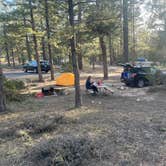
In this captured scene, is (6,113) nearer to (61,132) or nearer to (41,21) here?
(61,132)

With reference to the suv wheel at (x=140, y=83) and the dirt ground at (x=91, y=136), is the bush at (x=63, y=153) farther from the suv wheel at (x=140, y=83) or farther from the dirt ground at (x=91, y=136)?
the suv wheel at (x=140, y=83)

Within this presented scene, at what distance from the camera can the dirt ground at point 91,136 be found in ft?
14.3

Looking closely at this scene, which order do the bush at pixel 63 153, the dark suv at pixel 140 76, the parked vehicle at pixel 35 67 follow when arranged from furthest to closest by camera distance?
the parked vehicle at pixel 35 67
the dark suv at pixel 140 76
the bush at pixel 63 153

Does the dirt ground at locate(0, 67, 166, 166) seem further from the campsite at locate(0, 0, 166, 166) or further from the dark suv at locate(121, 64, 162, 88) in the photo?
the dark suv at locate(121, 64, 162, 88)

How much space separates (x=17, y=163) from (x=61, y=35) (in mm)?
5111

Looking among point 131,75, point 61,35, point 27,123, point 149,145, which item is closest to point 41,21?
point 131,75

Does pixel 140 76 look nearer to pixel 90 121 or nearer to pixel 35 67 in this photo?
pixel 90 121

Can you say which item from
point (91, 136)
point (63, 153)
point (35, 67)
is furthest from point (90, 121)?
point (35, 67)

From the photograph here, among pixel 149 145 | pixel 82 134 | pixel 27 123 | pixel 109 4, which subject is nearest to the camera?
pixel 149 145

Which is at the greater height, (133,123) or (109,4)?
(109,4)

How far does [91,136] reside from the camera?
561 centimetres

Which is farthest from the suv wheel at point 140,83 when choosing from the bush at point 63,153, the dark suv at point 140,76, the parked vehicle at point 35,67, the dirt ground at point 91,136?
the parked vehicle at point 35,67

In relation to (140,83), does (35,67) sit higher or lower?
higher

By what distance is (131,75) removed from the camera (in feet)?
49.9
